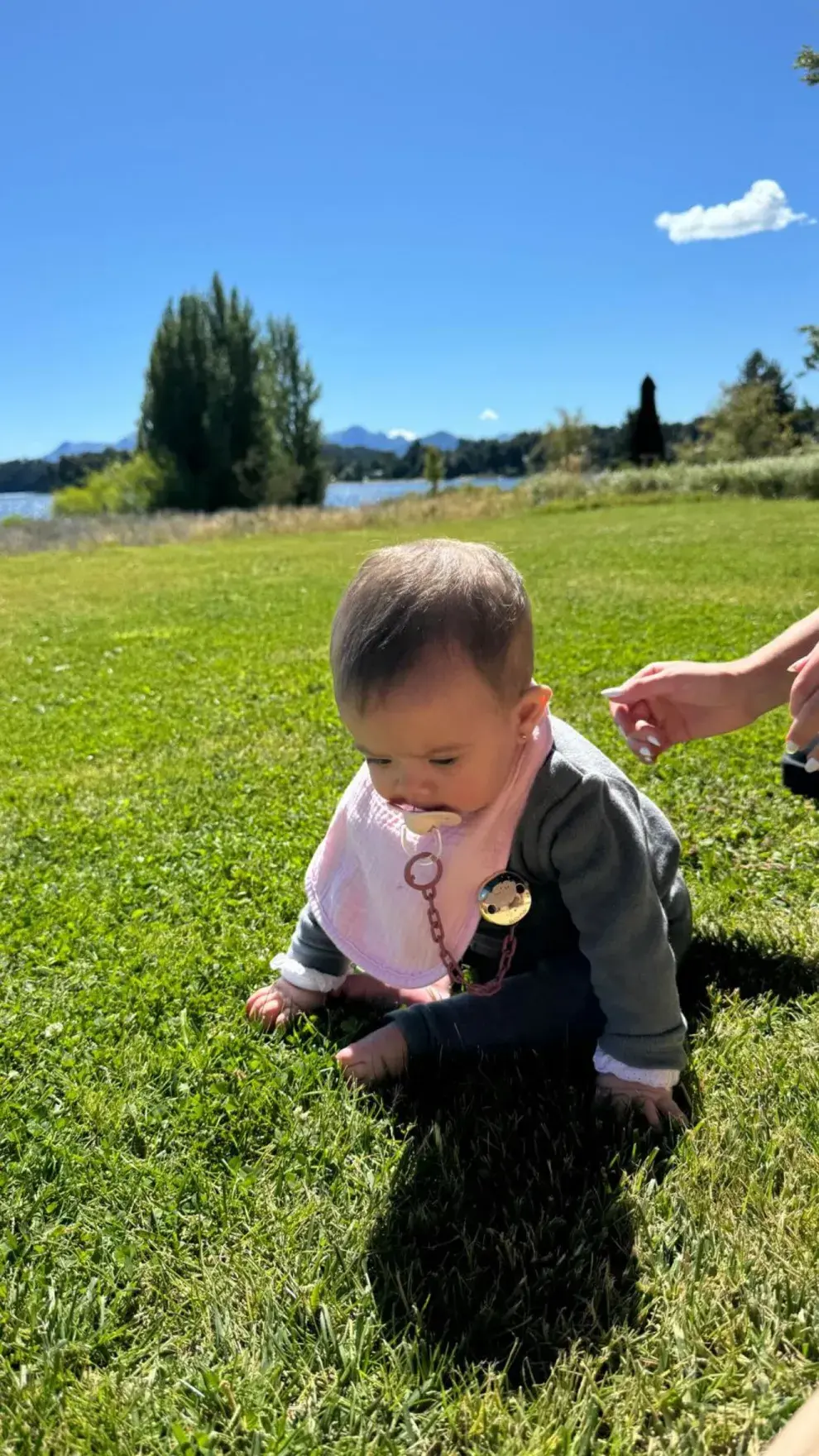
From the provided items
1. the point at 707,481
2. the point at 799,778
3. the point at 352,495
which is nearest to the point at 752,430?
the point at 707,481

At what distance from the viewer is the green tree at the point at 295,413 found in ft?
129

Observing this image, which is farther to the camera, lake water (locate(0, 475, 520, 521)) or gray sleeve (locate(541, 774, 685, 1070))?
lake water (locate(0, 475, 520, 521))

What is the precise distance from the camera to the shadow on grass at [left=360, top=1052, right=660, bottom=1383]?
1.43 metres

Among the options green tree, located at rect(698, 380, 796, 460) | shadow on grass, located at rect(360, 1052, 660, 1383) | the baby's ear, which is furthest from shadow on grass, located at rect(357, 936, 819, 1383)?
green tree, located at rect(698, 380, 796, 460)

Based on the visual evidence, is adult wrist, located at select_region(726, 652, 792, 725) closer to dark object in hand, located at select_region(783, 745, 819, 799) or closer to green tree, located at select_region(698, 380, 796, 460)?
dark object in hand, located at select_region(783, 745, 819, 799)

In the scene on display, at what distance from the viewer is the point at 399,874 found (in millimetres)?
2045

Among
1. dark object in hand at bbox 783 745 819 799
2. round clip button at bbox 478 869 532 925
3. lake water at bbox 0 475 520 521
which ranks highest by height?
lake water at bbox 0 475 520 521

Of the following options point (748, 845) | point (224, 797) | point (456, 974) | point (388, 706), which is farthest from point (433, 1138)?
point (224, 797)

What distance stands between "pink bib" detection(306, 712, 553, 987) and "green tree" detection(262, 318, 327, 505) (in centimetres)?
3813

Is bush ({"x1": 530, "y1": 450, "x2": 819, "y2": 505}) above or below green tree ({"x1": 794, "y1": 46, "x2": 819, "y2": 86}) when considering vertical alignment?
below

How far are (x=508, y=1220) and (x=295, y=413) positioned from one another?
41429 millimetres

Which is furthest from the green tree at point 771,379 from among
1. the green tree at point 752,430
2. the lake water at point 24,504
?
the lake water at point 24,504

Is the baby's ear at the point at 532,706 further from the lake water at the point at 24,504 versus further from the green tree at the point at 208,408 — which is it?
the lake water at the point at 24,504

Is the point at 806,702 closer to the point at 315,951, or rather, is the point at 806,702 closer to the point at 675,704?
the point at 675,704
